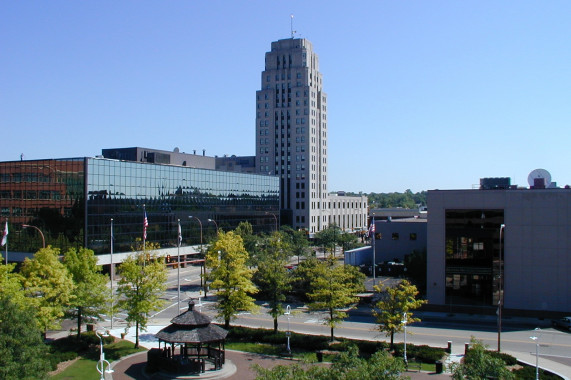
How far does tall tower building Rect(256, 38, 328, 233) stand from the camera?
5221 inches

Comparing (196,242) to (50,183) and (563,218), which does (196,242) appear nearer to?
(50,183)

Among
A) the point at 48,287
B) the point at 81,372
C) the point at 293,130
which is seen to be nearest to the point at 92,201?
the point at 48,287

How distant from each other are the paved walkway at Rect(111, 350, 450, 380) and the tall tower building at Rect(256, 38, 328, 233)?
96.1 m

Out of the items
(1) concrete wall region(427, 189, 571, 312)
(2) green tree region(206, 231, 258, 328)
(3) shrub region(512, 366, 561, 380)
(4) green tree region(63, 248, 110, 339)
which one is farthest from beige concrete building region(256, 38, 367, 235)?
(3) shrub region(512, 366, 561, 380)

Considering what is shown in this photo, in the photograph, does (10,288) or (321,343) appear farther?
(321,343)

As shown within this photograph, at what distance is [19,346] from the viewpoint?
83.4ft

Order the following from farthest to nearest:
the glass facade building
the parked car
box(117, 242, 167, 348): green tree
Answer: the glass facade building < the parked car < box(117, 242, 167, 348): green tree

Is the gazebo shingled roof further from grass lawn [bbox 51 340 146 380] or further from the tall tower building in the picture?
the tall tower building

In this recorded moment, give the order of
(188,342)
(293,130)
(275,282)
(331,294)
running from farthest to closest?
(293,130) < (275,282) < (331,294) < (188,342)

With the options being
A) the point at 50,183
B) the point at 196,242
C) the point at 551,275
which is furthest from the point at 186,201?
the point at 551,275

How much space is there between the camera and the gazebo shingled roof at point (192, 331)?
1304 inches

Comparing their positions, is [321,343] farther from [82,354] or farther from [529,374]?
[82,354]

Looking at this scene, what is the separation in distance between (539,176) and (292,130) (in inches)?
3321

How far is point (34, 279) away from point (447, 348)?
96.0 feet
